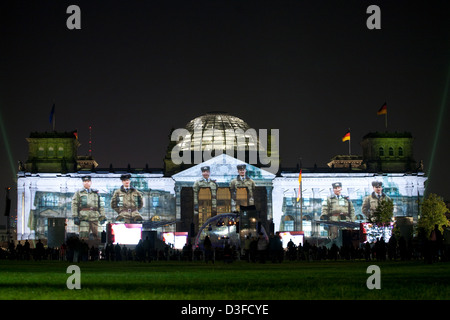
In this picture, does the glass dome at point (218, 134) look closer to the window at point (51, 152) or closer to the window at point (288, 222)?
the window at point (288, 222)

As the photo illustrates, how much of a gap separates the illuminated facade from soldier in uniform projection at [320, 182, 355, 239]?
23.3 inches

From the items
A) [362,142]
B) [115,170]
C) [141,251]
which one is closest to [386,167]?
[362,142]

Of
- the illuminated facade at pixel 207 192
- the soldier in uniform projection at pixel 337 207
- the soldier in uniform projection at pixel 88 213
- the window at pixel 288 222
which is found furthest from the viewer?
the window at pixel 288 222

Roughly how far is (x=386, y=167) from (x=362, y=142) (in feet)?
21.4

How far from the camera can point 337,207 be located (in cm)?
12144

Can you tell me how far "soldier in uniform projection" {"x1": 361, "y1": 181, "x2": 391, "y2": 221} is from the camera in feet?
398

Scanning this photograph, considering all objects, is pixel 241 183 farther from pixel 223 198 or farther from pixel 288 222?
pixel 288 222

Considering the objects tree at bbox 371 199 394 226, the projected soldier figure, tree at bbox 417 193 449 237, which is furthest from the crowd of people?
the projected soldier figure

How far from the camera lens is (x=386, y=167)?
127 metres

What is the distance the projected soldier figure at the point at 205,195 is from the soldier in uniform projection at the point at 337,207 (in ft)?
51.5

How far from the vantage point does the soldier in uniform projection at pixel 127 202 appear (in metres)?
120

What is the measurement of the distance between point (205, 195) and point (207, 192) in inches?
23.1

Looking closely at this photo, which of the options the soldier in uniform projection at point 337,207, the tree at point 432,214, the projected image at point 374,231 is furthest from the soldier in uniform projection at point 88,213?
the projected image at point 374,231

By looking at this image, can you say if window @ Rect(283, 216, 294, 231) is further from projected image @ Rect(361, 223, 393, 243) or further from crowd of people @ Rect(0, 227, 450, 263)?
crowd of people @ Rect(0, 227, 450, 263)
